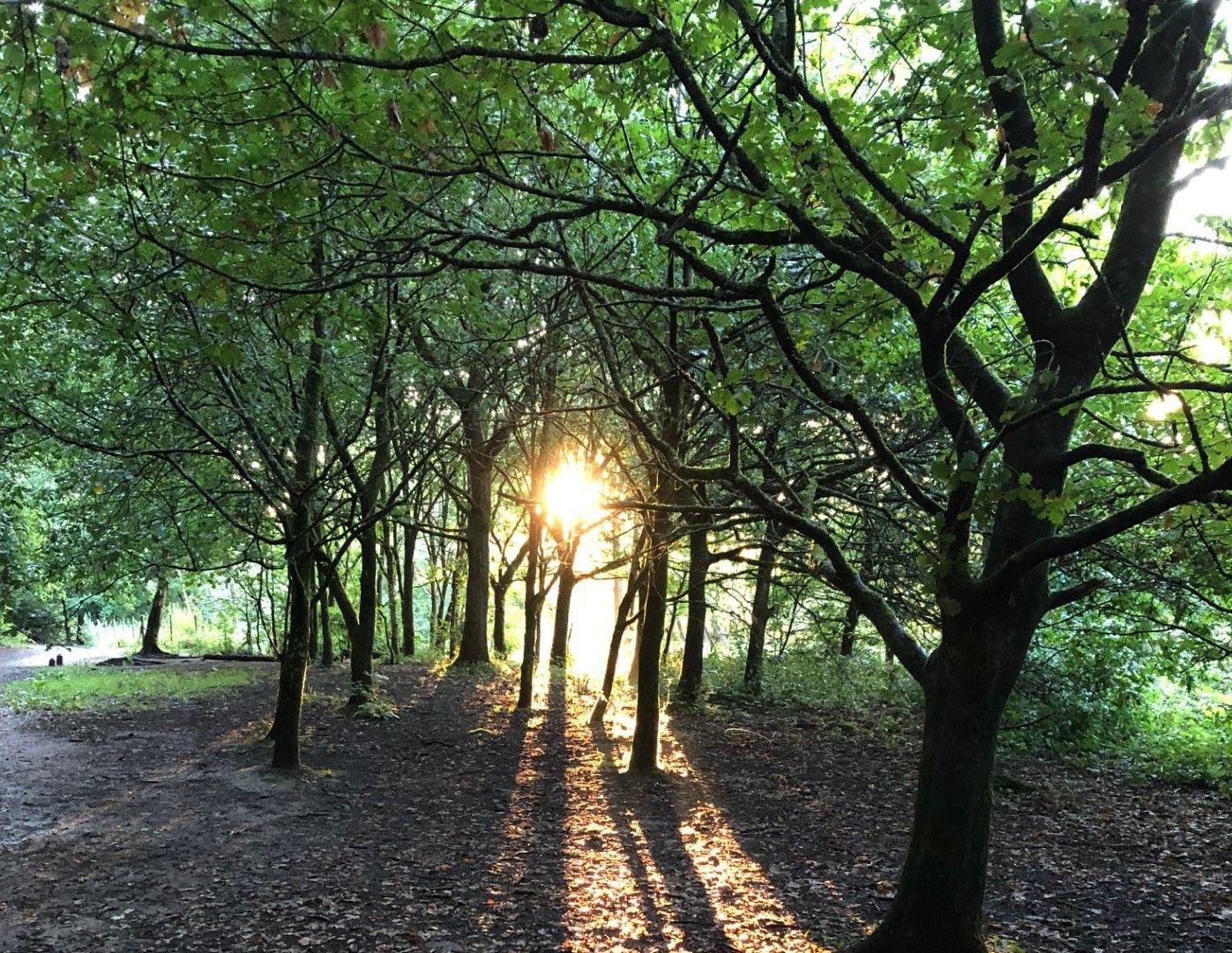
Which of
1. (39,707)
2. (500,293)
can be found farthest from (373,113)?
(39,707)

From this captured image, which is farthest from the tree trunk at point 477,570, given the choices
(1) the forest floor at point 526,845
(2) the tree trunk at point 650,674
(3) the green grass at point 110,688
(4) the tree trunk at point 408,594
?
(2) the tree trunk at point 650,674

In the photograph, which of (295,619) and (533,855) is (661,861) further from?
(295,619)

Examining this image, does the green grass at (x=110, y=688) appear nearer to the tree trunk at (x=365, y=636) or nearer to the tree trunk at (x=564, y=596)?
the tree trunk at (x=365, y=636)

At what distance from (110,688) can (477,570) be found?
7078 millimetres

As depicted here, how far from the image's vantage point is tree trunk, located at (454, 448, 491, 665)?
56.0 ft

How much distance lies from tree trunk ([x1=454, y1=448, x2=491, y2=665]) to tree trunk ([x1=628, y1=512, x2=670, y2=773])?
8.18m

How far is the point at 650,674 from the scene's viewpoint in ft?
30.2

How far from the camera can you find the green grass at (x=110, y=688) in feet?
43.4

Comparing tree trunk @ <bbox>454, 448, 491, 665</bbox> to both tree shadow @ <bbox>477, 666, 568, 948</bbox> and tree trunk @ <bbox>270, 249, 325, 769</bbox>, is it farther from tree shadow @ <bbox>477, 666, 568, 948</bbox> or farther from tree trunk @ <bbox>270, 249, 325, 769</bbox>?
tree trunk @ <bbox>270, 249, 325, 769</bbox>

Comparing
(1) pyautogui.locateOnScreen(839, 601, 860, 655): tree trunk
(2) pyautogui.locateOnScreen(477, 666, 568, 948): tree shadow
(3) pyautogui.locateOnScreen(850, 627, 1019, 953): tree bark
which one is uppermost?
(1) pyautogui.locateOnScreen(839, 601, 860, 655): tree trunk

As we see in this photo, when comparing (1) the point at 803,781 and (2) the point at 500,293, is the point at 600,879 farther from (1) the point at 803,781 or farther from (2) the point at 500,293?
(2) the point at 500,293

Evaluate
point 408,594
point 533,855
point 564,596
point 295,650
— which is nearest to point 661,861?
point 533,855

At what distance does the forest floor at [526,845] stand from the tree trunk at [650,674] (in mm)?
358

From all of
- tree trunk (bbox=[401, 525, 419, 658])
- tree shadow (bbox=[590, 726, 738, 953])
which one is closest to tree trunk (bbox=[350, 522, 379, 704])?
tree shadow (bbox=[590, 726, 738, 953])
